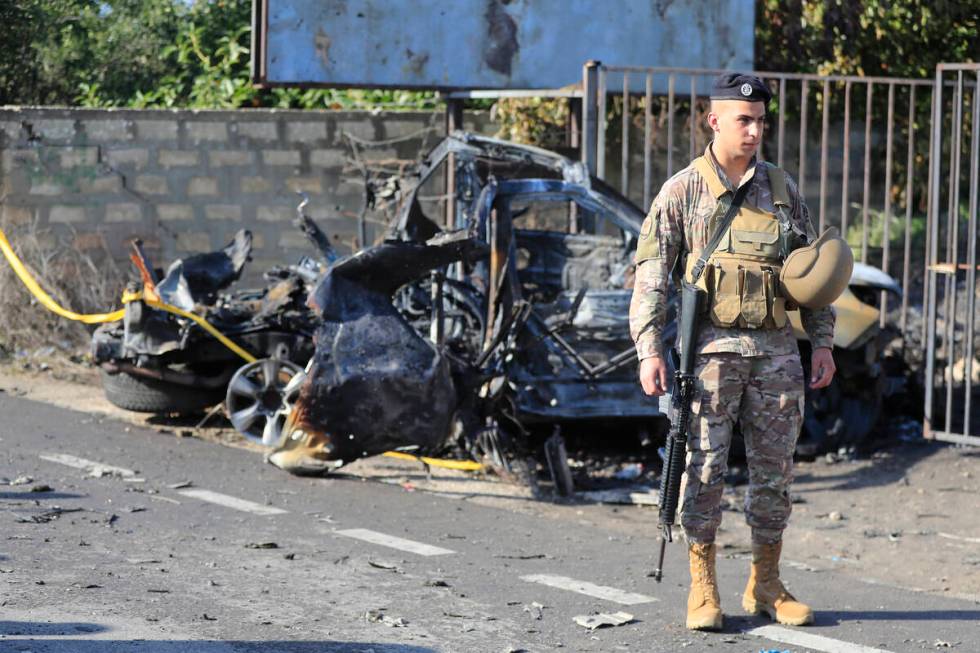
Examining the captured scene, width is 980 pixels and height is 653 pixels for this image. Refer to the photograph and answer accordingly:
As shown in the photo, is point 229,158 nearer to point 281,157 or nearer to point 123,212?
point 281,157

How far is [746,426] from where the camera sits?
5172 millimetres

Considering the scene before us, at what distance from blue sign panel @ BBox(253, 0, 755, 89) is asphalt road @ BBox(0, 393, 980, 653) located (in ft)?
16.6

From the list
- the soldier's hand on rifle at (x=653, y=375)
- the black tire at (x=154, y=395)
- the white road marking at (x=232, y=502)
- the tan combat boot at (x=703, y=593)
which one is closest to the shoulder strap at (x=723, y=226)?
the soldier's hand on rifle at (x=653, y=375)

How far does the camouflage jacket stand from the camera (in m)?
5.03

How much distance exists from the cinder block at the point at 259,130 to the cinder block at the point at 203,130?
0.17 metres

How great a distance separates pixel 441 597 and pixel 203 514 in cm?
192

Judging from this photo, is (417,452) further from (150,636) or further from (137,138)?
(137,138)

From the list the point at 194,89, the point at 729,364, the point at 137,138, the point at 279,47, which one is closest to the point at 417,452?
the point at 729,364

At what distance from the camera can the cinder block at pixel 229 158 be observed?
13.1 meters

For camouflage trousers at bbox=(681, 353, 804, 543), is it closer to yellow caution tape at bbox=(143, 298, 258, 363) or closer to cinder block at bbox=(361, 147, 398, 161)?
yellow caution tape at bbox=(143, 298, 258, 363)

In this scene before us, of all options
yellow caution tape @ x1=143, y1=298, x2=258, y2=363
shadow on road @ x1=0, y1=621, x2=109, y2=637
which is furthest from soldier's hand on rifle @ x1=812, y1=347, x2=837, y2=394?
yellow caution tape @ x1=143, y1=298, x2=258, y2=363

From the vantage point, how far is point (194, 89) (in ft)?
54.7

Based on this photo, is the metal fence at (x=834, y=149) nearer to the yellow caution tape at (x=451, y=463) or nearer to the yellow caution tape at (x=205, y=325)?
the yellow caution tape at (x=205, y=325)

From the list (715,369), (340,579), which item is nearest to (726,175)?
(715,369)
